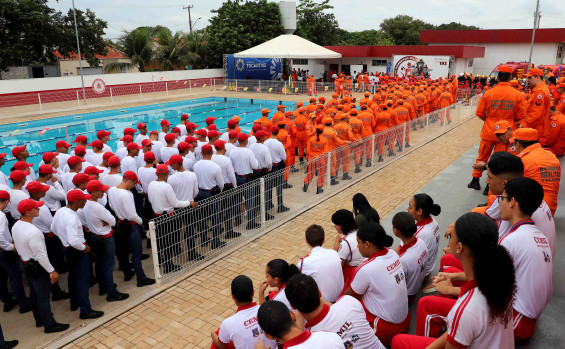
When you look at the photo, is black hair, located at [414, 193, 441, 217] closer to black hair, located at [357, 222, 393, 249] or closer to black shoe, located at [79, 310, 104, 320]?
black hair, located at [357, 222, 393, 249]

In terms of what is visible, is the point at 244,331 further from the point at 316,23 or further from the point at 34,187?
the point at 316,23

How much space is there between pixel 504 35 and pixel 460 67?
24.3 ft

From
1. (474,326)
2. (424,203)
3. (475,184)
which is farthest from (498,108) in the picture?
(474,326)

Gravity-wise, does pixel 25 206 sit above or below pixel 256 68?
below

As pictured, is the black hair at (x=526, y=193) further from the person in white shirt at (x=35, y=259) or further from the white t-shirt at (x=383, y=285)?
the person in white shirt at (x=35, y=259)

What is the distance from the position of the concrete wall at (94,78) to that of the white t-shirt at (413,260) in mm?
25271

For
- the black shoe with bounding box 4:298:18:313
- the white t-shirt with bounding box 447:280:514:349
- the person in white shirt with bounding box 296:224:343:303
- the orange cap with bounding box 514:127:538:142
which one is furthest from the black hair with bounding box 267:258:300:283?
the black shoe with bounding box 4:298:18:313

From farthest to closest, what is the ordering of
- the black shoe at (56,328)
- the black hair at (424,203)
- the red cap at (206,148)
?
the red cap at (206,148)
the black shoe at (56,328)
the black hair at (424,203)

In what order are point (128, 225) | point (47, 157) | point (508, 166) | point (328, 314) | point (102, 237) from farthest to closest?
point (47, 157), point (128, 225), point (102, 237), point (508, 166), point (328, 314)

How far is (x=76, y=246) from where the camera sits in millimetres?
4566

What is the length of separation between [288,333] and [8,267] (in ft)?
13.4

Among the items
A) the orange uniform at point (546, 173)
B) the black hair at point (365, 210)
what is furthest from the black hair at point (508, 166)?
the black hair at point (365, 210)

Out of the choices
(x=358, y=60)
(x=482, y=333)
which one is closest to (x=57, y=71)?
(x=358, y=60)

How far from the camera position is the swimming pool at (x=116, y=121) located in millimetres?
16609
